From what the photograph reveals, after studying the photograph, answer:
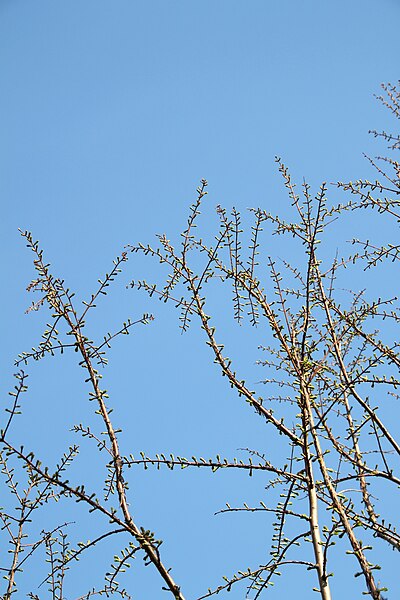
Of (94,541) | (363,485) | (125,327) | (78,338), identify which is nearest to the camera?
(94,541)

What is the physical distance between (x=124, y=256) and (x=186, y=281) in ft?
0.94

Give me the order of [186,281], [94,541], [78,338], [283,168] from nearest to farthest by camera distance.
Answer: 1. [94,541]
2. [78,338]
3. [186,281]
4. [283,168]

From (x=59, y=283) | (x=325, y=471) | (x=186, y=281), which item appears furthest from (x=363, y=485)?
(x=59, y=283)

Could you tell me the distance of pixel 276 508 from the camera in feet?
7.68

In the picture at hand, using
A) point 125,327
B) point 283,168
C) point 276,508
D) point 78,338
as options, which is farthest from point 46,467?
point 283,168

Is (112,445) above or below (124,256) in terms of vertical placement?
below

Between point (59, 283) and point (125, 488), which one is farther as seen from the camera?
point (59, 283)

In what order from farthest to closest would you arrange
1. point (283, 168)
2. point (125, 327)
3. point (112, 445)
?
point (283, 168) → point (125, 327) → point (112, 445)

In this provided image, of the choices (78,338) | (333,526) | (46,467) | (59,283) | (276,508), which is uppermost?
(59,283)

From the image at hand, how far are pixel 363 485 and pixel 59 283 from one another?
1.76m

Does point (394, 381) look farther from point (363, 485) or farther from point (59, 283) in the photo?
point (59, 283)

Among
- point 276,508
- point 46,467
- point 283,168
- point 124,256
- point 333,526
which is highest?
point 283,168

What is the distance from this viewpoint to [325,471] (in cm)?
229

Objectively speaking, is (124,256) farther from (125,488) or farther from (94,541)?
(94,541)
